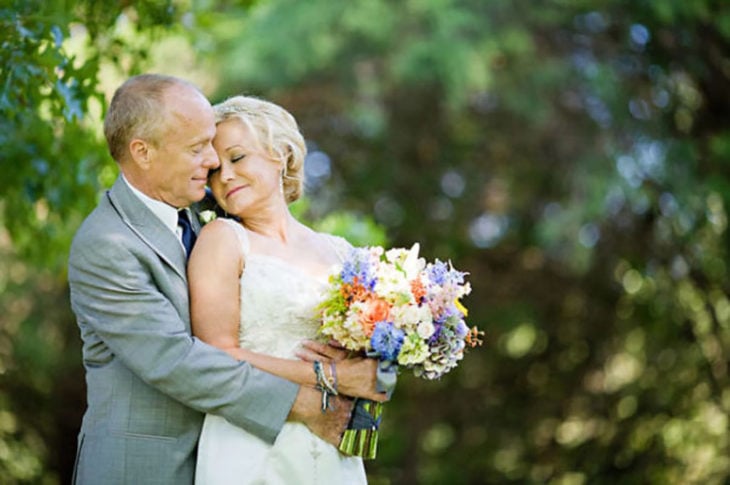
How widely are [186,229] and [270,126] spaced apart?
0.45 metres

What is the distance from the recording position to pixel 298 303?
11.5 feet

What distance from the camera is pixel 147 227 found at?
341 cm

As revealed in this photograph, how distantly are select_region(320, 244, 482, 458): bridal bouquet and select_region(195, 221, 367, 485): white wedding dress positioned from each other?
9 cm

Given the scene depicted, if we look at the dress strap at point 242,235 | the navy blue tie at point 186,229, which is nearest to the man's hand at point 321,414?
the dress strap at point 242,235

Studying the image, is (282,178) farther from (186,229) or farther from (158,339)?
(158,339)

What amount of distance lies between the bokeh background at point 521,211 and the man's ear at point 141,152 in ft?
14.4

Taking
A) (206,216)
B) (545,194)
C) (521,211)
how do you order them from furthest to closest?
(521,211) → (545,194) → (206,216)

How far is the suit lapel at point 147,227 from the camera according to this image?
3.38 metres

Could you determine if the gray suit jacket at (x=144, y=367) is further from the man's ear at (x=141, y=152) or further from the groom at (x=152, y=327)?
the man's ear at (x=141, y=152)

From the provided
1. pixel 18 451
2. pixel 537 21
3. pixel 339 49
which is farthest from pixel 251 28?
pixel 18 451

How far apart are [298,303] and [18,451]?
743cm

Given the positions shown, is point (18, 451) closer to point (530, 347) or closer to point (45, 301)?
point (45, 301)

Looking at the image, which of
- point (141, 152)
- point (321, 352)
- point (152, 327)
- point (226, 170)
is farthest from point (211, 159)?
point (321, 352)

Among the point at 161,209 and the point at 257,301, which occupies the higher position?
the point at 161,209
